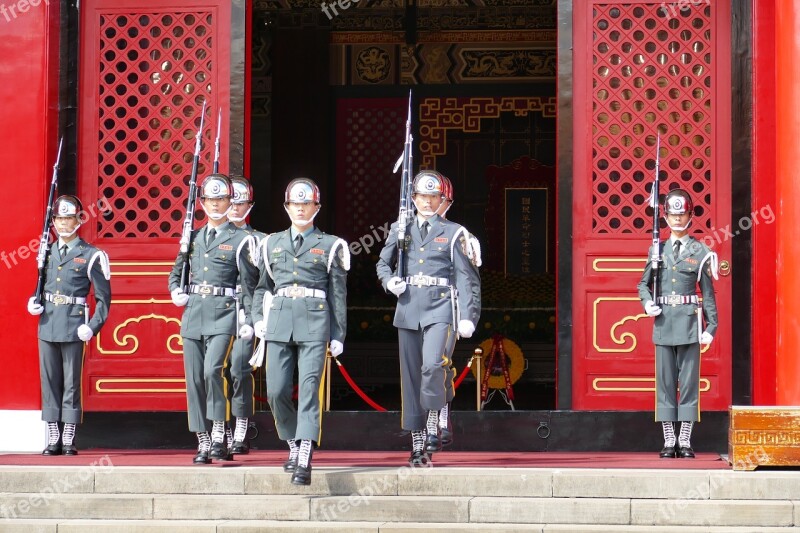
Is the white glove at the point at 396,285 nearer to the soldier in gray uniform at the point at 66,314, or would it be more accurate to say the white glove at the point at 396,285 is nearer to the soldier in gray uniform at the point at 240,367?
the soldier in gray uniform at the point at 240,367

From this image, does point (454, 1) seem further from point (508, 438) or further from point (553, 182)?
point (508, 438)

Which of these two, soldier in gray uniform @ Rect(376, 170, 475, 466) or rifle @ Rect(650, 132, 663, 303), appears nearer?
soldier in gray uniform @ Rect(376, 170, 475, 466)

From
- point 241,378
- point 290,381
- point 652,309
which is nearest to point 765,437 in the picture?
point 652,309

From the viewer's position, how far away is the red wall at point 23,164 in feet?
33.4

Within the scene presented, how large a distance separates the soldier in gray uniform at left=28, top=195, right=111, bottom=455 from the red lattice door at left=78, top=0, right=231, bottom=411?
69cm

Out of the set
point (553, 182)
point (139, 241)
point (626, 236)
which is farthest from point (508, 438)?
point (553, 182)

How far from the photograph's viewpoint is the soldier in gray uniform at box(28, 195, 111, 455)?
31.3 feet

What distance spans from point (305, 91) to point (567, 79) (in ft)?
20.2
